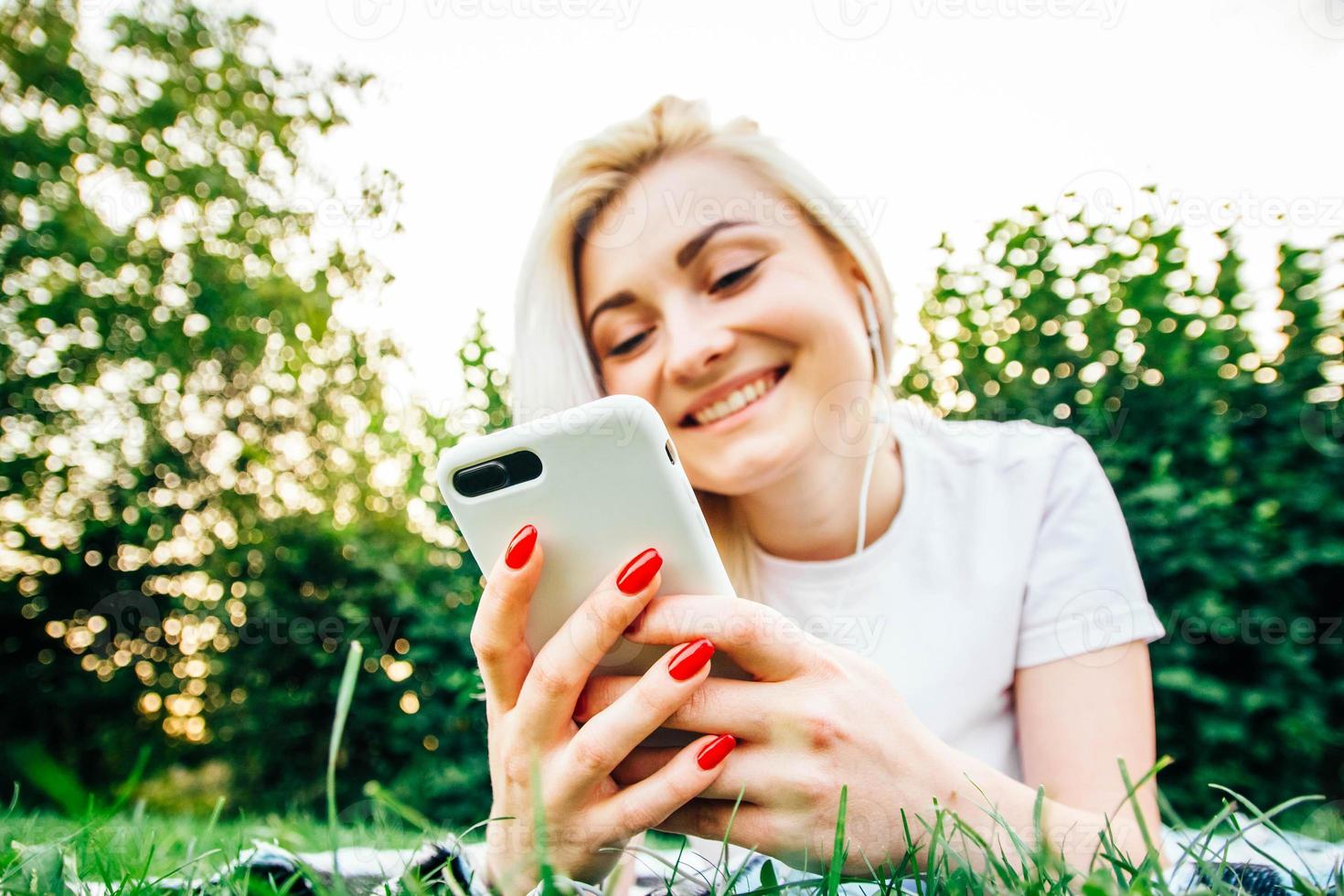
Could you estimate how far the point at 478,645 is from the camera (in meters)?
1.12

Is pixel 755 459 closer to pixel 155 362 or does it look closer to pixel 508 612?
pixel 508 612

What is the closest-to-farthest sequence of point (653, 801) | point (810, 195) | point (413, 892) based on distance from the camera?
1. point (413, 892)
2. point (653, 801)
3. point (810, 195)

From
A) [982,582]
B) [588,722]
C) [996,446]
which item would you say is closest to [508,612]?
[588,722]

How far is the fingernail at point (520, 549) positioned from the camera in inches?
42.5

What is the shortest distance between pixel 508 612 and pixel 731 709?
1.14 ft

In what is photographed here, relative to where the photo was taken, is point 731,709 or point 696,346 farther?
point 696,346

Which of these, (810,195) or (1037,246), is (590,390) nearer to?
(810,195)

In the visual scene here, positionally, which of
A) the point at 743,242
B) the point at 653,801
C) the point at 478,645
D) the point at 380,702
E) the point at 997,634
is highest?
the point at 743,242

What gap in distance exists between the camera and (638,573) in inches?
42.1

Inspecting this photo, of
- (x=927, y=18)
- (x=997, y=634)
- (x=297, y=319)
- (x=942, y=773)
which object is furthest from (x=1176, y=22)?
(x=297, y=319)

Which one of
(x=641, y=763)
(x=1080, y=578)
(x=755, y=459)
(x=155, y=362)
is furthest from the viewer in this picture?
(x=155, y=362)

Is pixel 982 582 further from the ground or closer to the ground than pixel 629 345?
closer to the ground

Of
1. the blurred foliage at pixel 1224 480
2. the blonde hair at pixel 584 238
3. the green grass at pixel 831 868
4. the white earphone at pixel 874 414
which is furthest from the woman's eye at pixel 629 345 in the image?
the blurred foliage at pixel 1224 480

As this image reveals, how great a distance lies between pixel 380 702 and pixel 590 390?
9.30 ft
